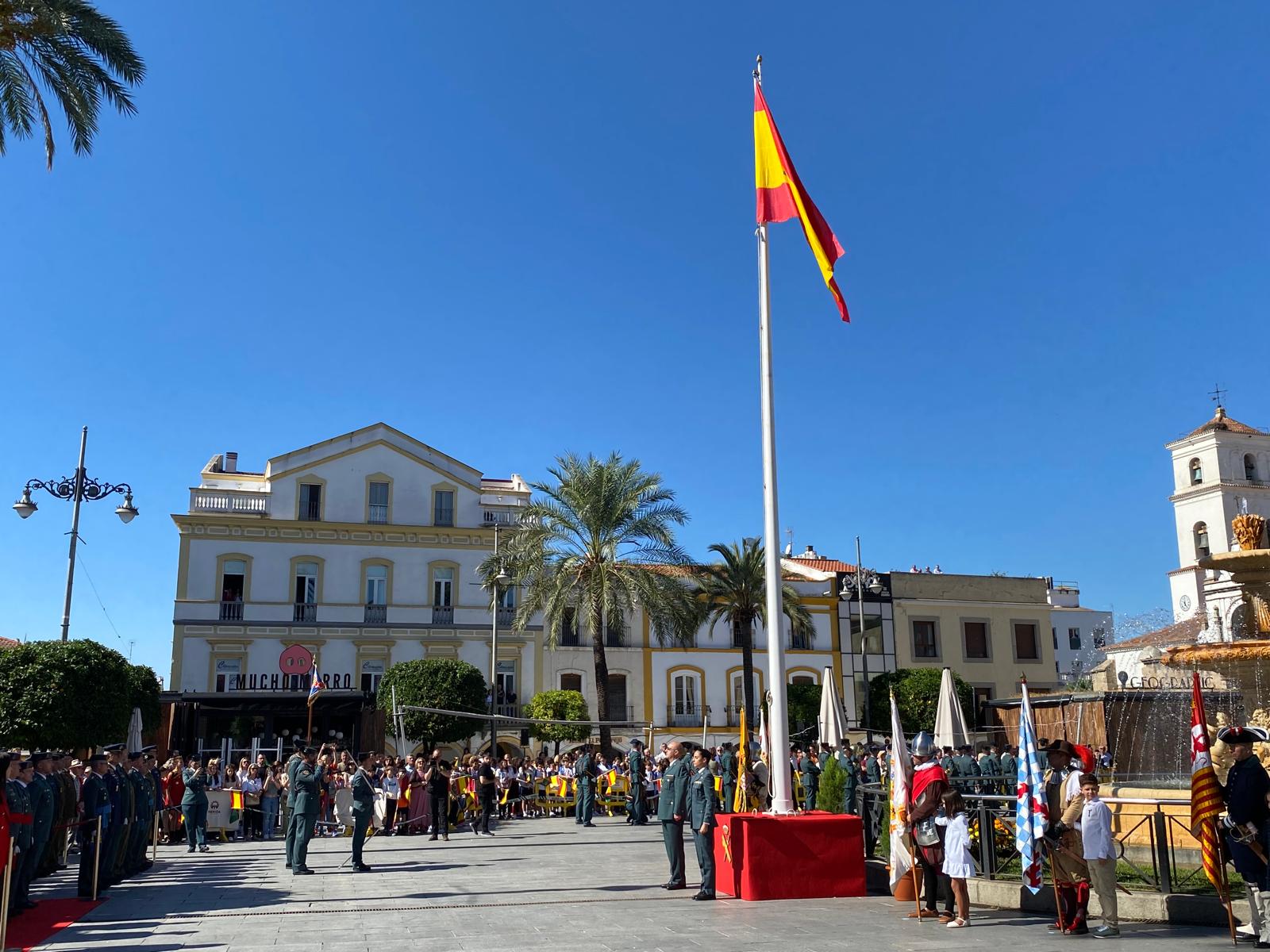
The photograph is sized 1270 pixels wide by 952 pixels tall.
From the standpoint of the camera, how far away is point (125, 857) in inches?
564

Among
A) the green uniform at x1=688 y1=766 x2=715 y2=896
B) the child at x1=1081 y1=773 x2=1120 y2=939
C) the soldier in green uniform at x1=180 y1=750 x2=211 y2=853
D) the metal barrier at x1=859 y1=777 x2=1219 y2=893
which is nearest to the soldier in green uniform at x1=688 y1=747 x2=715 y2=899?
the green uniform at x1=688 y1=766 x2=715 y2=896

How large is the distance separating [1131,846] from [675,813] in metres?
5.11

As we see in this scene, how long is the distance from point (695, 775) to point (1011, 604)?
4411 cm

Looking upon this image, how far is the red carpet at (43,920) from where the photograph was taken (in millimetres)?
9883

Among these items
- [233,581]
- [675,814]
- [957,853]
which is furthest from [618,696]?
[957,853]

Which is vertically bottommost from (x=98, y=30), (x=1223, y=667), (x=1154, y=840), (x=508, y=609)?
(x=1154, y=840)

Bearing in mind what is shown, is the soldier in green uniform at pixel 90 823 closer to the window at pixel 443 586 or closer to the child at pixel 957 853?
the child at pixel 957 853

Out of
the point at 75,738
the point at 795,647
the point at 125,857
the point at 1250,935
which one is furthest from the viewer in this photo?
the point at 795,647

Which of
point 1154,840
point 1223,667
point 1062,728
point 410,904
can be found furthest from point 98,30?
point 1062,728

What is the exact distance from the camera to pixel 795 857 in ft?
37.0

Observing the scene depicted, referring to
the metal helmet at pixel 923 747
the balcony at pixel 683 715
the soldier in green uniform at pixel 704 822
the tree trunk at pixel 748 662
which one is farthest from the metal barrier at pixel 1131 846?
the balcony at pixel 683 715

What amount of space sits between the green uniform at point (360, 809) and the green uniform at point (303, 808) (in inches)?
20.4

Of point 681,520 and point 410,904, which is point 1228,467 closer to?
point 681,520

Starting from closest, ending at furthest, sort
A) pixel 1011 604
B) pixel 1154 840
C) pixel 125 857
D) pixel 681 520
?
pixel 1154 840 → pixel 125 857 → pixel 681 520 → pixel 1011 604
